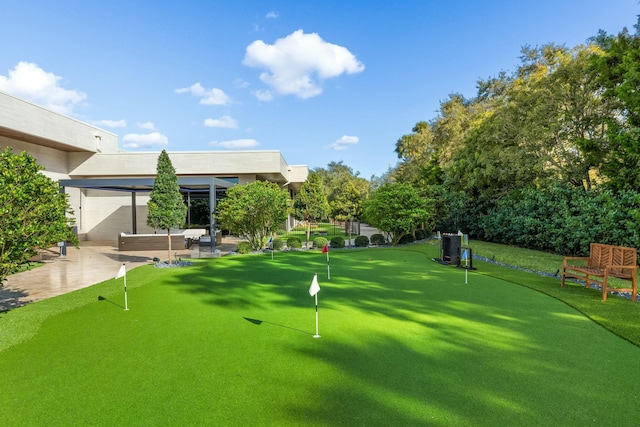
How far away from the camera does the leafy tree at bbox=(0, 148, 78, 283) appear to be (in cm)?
496

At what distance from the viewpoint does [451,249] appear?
11445 millimetres

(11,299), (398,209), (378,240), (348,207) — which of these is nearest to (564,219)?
(398,209)

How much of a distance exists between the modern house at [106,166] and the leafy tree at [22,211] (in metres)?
12.8

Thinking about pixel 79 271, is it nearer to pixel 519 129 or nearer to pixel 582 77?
pixel 519 129

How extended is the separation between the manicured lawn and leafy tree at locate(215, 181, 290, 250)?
25.5ft

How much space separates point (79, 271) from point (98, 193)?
624 inches

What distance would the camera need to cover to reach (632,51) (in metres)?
10.8

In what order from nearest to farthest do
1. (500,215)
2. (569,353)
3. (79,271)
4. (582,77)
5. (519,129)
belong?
1. (569,353)
2. (79,271)
3. (582,77)
4. (519,129)
5. (500,215)

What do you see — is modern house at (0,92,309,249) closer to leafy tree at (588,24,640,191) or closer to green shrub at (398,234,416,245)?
green shrub at (398,234,416,245)

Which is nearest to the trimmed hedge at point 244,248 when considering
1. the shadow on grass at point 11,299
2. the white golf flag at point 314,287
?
the shadow on grass at point 11,299

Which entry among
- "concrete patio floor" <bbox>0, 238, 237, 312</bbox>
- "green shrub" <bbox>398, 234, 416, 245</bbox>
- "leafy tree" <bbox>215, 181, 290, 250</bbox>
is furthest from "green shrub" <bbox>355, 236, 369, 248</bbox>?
"concrete patio floor" <bbox>0, 238, 237, 312</bbox>

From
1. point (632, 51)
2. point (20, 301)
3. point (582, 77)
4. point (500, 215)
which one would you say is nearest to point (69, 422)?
point (20, 301)

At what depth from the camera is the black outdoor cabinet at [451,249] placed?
11.2m

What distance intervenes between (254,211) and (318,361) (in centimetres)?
1196
